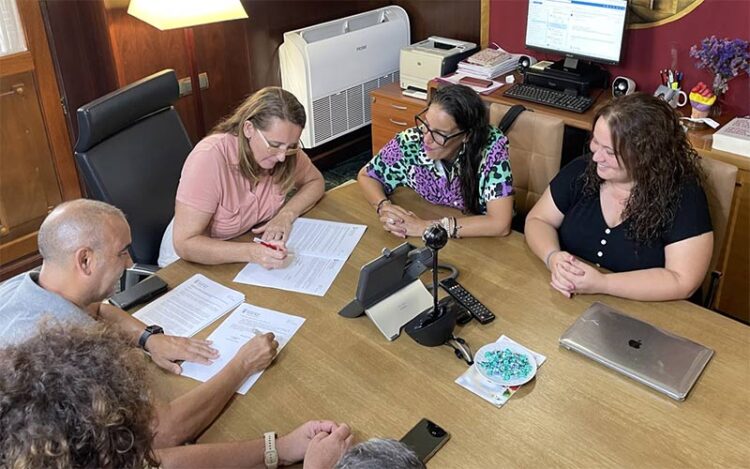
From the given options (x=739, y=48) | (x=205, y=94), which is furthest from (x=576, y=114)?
(x=205, y=94)

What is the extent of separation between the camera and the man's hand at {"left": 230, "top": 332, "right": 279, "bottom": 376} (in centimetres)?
145

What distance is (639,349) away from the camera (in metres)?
1.48

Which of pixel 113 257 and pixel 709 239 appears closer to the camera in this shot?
pixel 113 257

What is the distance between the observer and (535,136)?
7.27 feet

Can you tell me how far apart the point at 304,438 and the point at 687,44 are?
268 centimetres

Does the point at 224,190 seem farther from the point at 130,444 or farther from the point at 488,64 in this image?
the point at 488,64

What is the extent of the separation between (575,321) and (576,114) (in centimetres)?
158

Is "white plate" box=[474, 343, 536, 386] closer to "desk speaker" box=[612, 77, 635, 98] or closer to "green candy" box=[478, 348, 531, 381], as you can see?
"green candy" box=[478, 348, 531, 381]

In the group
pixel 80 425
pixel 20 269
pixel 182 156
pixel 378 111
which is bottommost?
pixel 20 269

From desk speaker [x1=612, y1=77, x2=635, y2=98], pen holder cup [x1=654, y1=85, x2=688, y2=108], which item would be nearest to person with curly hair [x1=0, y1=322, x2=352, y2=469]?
pen holder cup [x1=654, y1=85, x2=688, y2=108]

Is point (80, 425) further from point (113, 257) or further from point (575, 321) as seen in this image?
point (575, 321)

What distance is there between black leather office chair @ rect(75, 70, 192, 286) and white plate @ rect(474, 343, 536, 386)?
1.12 metres

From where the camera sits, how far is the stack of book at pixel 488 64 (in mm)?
3396

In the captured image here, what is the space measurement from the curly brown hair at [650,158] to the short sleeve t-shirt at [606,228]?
1.0 inches
